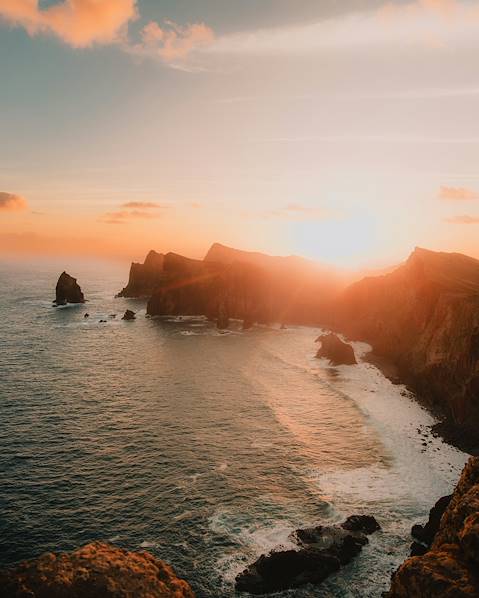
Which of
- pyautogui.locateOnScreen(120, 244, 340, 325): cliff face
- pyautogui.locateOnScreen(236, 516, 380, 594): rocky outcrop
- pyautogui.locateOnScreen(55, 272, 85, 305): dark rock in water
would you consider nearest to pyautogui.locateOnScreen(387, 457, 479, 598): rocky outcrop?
pyautogui.locateOnScreen(236, 516, 380, 594): rocky outcrop

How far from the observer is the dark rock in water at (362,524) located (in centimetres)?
3978

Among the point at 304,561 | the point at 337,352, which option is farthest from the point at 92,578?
the point at 337,352

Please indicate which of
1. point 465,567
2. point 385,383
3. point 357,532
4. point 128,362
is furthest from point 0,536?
point 385,383

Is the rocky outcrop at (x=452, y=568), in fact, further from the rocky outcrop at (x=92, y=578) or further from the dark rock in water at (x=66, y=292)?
the dark rock in water at (x=66, y=292)

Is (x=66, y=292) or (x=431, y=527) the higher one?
(x=66, y=292)

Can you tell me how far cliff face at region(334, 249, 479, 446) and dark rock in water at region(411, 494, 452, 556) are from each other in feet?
79.5

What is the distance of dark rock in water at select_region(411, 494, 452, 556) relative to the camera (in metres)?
38.4

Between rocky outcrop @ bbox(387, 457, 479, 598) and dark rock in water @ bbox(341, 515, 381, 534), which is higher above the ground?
rocky outcrop @ bbox(387, 457, 479, 598)

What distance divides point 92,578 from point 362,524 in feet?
95.7

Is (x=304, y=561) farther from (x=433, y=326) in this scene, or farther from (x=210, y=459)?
(x=433, y=326)

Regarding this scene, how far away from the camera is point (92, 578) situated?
18.6 m

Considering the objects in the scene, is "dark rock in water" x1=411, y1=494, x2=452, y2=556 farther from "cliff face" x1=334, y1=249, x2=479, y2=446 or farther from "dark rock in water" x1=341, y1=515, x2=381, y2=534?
"cliff face" x1=334, y1=249, x2=479, y2=446

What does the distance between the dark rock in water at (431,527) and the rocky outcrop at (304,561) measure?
15.4 feet

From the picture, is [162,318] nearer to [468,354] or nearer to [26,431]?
[26,431]
